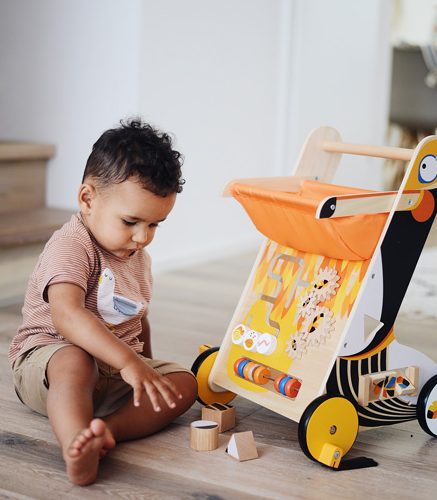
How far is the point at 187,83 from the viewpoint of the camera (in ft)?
8.63

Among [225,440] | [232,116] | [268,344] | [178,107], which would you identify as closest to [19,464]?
[225,440]

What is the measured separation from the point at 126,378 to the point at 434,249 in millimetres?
2364

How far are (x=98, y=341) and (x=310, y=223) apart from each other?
371mm

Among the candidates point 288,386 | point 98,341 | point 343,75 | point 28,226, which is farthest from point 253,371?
point 343,75

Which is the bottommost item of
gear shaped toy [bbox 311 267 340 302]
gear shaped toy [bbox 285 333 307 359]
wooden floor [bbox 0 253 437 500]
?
wooden floor [bbox 0 253 437 500]

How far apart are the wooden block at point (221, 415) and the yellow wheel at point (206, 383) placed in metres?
0.07

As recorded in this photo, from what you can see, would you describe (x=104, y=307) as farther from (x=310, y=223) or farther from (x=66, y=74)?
(x=66, y=74)

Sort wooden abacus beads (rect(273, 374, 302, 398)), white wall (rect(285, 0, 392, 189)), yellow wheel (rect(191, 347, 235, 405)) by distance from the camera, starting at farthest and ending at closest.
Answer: white wall (rect(285, 0, 392, 189)) → yellow wheel (rect(191, 347, 235, 405)) → wooden abacus beads (rect(273, 374, 302, 398))

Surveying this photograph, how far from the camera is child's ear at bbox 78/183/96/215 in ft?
4.31

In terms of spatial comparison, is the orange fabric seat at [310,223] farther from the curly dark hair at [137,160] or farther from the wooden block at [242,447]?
the wooden block at [242,447]

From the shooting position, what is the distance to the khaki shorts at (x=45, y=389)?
4.25 feet

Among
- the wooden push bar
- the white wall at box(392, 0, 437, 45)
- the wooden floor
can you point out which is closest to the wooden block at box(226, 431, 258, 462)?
the wooden floor

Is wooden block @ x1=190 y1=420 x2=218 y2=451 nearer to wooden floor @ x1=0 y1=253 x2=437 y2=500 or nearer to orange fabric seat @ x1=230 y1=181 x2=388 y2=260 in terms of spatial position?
wooden floor @ x1=0 y1=253 x2=437 y2=500

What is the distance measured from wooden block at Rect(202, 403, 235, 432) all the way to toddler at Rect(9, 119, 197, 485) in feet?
0.11
